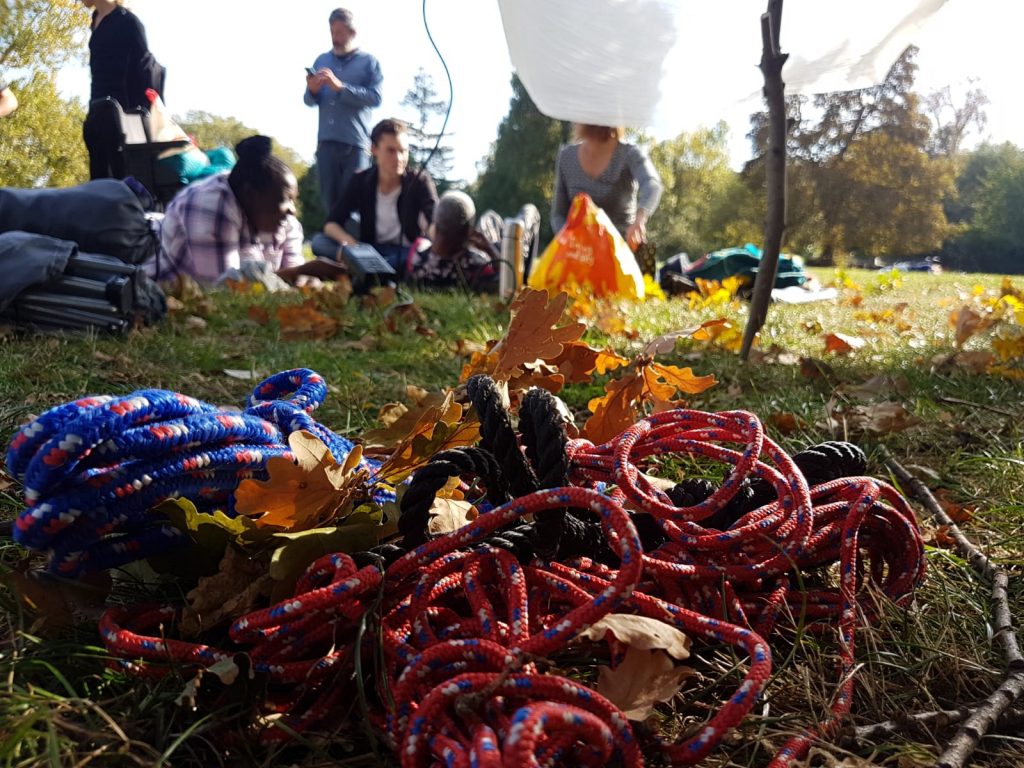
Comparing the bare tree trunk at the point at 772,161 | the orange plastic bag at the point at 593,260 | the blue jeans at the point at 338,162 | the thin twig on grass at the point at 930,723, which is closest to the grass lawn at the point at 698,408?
the thin twig on grass at the point at 930,723

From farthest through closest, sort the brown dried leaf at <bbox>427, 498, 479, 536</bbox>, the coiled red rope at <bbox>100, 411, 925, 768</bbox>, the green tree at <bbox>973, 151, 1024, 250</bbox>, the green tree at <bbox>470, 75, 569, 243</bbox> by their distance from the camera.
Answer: the green tree at <bbox>973, 151, 1024, 250</bbox> < the green tree at <bbox>470, 75, 569, 243</bbox> < the brown dried leaf at <bbox>427, 498, 479, 536</bbox> < the coiled red rope at <bbox>100, 411, 925, 768</bbox>

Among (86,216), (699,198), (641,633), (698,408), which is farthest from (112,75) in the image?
(699,198)

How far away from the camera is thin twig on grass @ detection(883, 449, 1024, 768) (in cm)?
65

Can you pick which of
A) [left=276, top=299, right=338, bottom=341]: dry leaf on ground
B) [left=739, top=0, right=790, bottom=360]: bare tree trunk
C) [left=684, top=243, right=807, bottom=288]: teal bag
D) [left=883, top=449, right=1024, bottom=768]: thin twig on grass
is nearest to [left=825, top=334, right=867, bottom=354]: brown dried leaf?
[left=739, top=0, right=790, bottom=360]: bare tree trunk

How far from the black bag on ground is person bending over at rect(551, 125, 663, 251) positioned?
345cm

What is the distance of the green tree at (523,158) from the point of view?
104ft

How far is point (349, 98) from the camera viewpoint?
6629 mm

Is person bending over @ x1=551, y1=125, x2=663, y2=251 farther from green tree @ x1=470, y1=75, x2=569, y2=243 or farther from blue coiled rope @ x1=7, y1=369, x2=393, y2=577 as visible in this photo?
green tree @ x1=470, y1=75, x2=569, y2=243

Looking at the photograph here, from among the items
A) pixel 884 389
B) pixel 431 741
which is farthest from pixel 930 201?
pixel 431 741

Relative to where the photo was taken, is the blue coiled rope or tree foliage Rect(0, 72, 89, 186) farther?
tree foliage Rect(0, 72, 89, 186)

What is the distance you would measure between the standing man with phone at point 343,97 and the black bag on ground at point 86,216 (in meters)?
3.59

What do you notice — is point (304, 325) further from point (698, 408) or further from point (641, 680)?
point (641, 680)

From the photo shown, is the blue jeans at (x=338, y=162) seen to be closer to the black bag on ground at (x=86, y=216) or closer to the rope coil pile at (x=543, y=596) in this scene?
the black bag on ground at (x=86, y=216)

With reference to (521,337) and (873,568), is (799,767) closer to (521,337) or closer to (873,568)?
(873,568)
